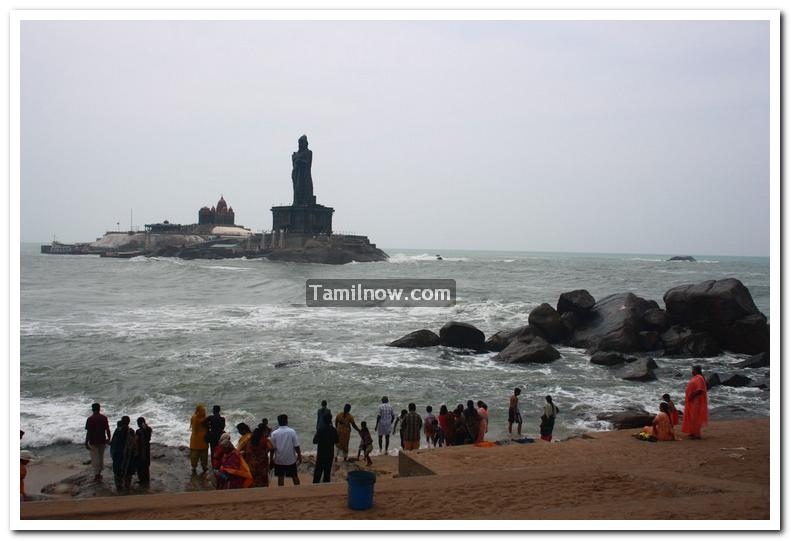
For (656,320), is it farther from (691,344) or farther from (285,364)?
(285,364)

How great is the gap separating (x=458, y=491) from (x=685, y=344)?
17.7m

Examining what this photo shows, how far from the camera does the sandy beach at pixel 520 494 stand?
6.24 m

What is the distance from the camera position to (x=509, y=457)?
29.6ft

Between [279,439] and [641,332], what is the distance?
1782 cm

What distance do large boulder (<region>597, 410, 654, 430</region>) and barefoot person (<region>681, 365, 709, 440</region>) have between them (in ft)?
9.28

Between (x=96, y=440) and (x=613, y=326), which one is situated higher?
(x=613, y=326)

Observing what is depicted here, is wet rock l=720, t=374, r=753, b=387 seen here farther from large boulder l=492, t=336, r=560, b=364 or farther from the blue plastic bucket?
the blue plastic bucket

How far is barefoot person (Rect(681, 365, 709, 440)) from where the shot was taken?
970 centimetres

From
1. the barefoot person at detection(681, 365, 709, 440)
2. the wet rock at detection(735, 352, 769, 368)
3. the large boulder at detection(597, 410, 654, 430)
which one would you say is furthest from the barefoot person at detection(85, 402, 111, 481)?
the wet rock at detection(735, 352, 769, 368)

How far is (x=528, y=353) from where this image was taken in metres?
20.5

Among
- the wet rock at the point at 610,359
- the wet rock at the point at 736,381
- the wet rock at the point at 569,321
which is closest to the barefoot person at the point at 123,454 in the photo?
the wet rock at the point at 610,359

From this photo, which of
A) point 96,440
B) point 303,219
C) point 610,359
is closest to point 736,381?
point 610,359
